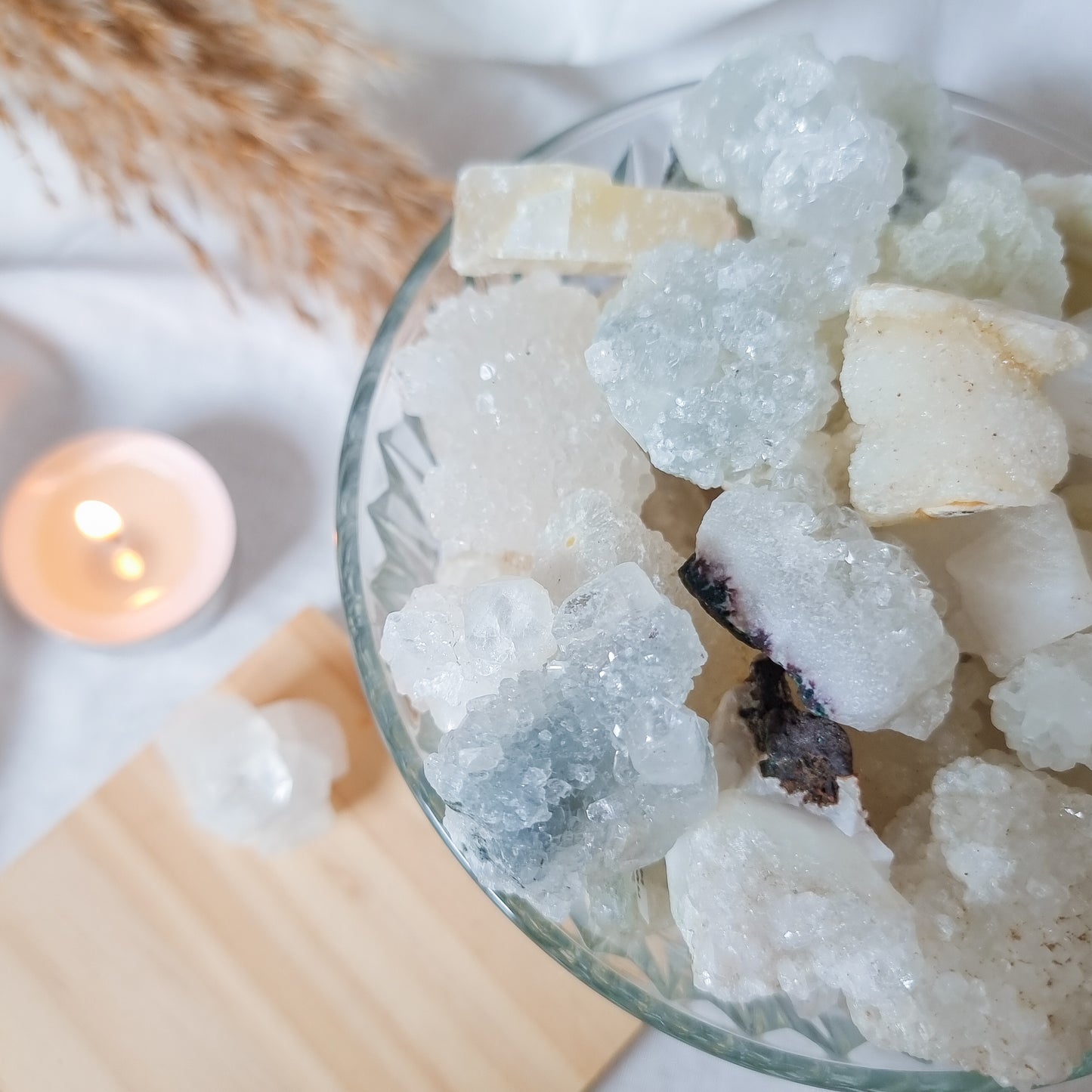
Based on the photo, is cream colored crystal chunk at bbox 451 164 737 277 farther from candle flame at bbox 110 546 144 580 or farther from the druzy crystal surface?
candle flame at bbox 110 546 144 580

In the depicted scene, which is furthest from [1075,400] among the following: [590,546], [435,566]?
[435,566]

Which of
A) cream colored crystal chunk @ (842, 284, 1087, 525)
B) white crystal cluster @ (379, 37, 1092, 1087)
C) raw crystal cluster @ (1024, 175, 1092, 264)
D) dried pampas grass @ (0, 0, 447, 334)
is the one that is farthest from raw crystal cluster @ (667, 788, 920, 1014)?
dried pampas grass @ (0, 0, 447, 334)

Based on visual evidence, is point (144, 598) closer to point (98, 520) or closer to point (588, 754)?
point (98, 520)

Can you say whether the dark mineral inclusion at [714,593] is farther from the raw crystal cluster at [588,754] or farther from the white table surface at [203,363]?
the white table surface at [203,363]

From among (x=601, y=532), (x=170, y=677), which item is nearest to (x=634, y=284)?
(x=601, y=532)

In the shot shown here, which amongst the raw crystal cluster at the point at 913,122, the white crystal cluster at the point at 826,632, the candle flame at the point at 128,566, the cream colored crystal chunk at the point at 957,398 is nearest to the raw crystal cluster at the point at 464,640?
the white crystal cluster at the point at 826,632
